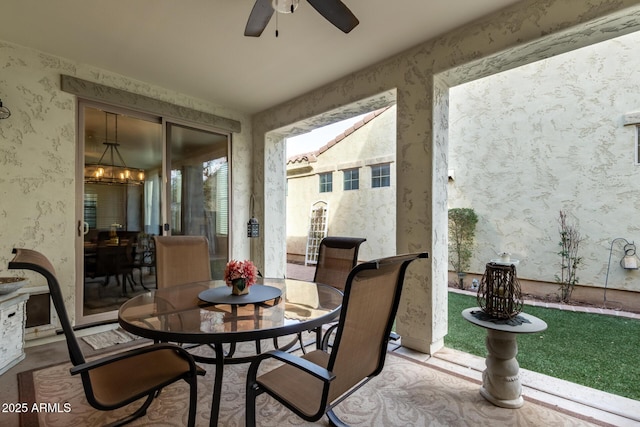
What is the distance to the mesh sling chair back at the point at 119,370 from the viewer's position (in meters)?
1.14

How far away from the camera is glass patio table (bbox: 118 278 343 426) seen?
1.32 m

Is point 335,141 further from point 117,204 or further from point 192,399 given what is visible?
point 192,399

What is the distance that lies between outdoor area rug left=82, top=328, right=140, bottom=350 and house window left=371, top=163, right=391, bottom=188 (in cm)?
528

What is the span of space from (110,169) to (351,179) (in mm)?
5061

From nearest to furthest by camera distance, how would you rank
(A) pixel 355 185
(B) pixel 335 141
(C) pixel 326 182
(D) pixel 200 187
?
1. (D) pixel 200 187
2. (A) pixel 355 185
3. (B) pixel 335 141
4. (C) pixel 326 182

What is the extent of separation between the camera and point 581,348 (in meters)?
2.74

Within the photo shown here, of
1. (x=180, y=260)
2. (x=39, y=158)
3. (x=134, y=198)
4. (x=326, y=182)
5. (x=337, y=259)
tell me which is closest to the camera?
(x=180, y=260)

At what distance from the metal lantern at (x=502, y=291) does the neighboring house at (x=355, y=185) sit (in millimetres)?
4337

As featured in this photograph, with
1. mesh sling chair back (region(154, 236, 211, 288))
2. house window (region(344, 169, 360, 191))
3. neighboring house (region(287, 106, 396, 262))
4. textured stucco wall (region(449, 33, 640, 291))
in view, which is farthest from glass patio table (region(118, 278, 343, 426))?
house window (region(344, 169, 360, 191))

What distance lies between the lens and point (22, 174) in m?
2.77

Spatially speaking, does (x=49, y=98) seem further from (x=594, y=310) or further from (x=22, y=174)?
(x=594, y=310)

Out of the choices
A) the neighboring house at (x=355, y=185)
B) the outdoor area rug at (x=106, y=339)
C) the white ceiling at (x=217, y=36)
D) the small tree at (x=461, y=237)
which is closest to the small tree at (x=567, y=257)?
the small tree at (x=461, y=237)

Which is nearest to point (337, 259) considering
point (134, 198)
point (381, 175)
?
point (134, 198)

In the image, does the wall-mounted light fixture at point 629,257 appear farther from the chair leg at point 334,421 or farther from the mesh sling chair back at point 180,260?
the mesh sling chair back at point 180,260
